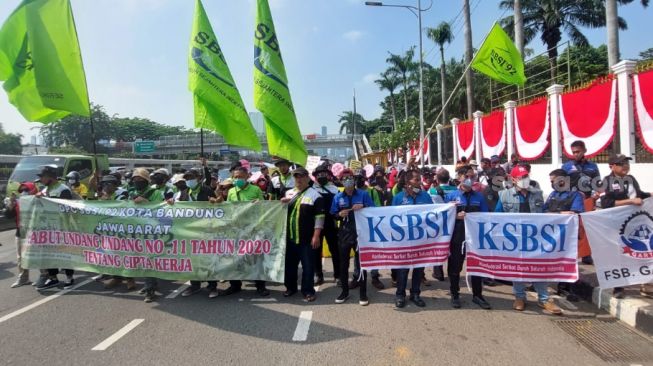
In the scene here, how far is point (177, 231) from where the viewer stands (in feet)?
18.1

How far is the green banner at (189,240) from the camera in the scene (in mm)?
5449

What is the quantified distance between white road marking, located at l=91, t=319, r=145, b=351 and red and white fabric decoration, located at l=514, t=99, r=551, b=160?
11.0m

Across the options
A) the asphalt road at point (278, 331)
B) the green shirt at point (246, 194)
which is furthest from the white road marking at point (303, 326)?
the green shirt at point (246, 194)

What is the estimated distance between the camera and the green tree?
56219 mm

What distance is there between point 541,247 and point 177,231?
15.0 ft

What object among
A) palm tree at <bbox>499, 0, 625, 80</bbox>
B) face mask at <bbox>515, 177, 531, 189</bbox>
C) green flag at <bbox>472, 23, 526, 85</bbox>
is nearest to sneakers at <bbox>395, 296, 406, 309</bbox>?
face mask at <bbox>515, 177, 531, 189</bbox>

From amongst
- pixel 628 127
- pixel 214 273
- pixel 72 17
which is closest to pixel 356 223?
pixel 214 273

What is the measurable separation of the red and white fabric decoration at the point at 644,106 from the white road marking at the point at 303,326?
7.13 metres

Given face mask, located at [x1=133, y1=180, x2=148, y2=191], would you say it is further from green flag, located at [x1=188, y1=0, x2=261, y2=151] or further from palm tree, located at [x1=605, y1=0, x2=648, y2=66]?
palm tree, located at [x1=605, y1=0, x2=648, y2=66]

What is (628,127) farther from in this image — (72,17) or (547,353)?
(72,17)

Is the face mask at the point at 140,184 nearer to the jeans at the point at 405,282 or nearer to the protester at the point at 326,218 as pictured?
the protester at the point at 326,218

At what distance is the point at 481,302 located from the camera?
499 cm

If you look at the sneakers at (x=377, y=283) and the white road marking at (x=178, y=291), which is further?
the sneakers at (x=377, y=283)

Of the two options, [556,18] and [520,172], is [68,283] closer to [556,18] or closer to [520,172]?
[520,172]
